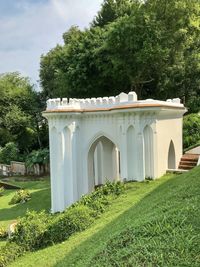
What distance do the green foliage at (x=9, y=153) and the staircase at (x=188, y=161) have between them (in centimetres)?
1913

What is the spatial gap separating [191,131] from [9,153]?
17764 millimetres

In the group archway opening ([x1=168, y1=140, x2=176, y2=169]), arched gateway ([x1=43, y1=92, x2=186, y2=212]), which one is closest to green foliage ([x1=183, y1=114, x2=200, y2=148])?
arched gateway ([x1=43, y1=92, x2=186, y2=212])

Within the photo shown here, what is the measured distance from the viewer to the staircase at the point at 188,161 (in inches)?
551

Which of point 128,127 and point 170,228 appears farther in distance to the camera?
point 128,127

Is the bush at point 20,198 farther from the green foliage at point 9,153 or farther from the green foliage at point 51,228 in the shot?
the green foliage at point 9,153

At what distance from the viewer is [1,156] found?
30.8m

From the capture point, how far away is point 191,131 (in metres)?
18.0

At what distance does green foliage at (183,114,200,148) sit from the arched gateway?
306 cm

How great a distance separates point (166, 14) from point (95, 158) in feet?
32.1

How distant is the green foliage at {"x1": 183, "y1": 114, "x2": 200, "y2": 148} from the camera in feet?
58.2

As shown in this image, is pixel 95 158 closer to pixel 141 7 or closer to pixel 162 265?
pixel 141 7

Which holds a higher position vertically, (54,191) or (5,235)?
(54,191)

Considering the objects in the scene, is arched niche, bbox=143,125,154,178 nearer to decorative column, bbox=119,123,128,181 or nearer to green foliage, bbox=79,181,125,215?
decorative column, bbox=119,123,128,181

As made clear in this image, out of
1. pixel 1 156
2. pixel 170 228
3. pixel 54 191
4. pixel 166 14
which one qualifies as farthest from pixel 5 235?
pixel 1 156
